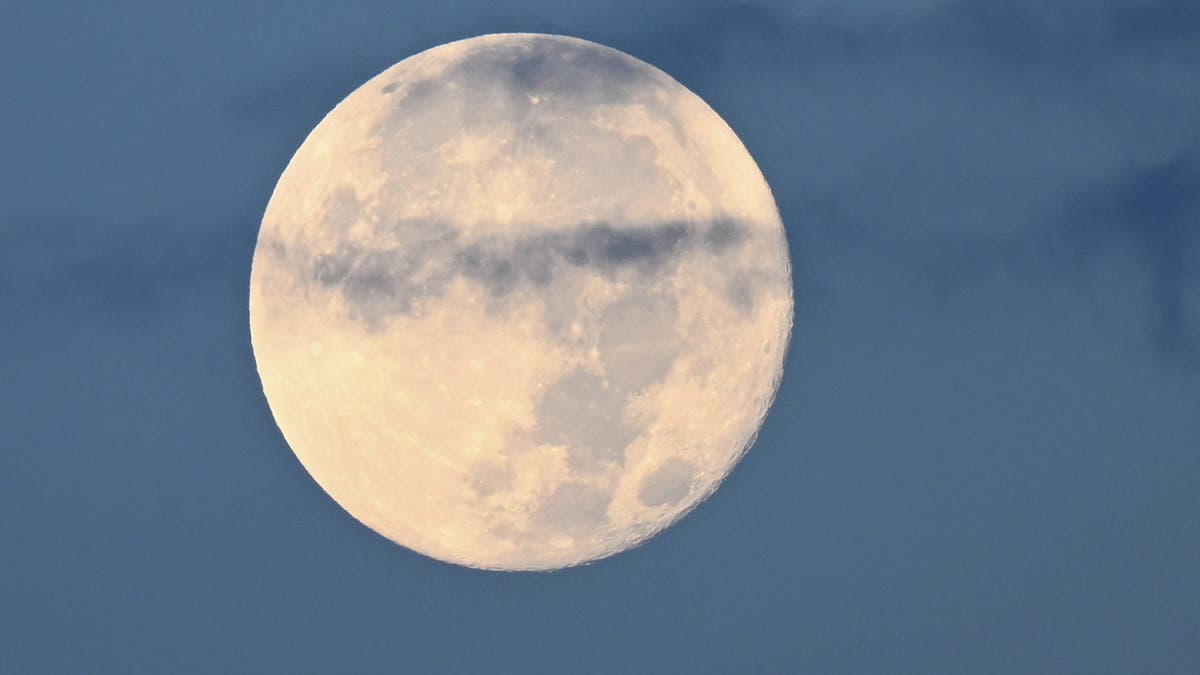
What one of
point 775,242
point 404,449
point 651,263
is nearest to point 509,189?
point 651,263

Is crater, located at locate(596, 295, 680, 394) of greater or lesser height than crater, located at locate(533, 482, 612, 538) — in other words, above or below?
above

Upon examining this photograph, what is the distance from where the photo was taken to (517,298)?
9.84 meters

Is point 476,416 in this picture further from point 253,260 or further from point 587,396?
point 253,260

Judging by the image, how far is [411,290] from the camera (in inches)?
395

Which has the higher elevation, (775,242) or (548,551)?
(775,242)

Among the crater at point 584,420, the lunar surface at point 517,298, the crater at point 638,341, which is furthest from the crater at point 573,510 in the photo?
the crater at point 638,341

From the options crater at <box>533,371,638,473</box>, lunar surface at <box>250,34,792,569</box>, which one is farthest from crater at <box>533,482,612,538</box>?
crater at <box>533,371,638,473</box>

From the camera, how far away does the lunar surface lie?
389 inches

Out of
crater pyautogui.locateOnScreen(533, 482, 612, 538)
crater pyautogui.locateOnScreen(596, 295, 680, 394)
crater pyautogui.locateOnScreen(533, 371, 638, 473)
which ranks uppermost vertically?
crater pyautogui.locateOnScreen(596, 295, 680, 394)

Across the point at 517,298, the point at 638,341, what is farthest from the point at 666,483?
the point at 517,298

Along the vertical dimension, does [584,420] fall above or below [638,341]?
below

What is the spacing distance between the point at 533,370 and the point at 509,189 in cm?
147

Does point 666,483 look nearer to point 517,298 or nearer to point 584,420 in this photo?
point 584,420

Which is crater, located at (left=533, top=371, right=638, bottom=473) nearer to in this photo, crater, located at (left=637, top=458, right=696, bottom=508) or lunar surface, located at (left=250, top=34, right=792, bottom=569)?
lunar surface, located at (left=250, top=34, right=792, bottom=569)
